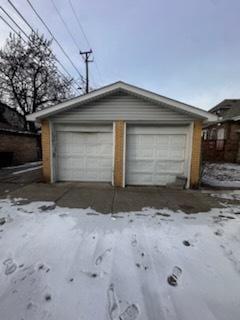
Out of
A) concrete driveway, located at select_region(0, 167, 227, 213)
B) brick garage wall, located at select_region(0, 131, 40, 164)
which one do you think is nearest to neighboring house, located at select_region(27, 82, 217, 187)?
concrete driveway, located at select_region(0, 167, 227, 213)

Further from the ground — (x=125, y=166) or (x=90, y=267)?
(x=125, y=166)

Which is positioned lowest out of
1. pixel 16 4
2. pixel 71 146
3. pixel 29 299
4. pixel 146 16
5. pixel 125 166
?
pixel 29 299

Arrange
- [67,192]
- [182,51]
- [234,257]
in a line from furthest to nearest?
1. [182,51]
2. [67,192]
3. [234,257]

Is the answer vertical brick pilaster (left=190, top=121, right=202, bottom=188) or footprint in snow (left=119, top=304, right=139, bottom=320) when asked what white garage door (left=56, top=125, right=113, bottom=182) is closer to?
vertical brick pilaster (left=190, top=121, right=202, bottom=188)

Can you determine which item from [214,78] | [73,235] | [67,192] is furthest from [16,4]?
[214,78]

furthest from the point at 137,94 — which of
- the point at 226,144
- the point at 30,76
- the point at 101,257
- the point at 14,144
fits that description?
the point at 30,76

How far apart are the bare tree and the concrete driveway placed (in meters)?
15.6

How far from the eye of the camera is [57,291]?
2.00 metres

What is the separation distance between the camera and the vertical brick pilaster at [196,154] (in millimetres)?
6402

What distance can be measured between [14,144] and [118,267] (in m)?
13.1

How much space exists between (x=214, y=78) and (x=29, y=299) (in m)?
16.6

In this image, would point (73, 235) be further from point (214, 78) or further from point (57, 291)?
point (214, 78)

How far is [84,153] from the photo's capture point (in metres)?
7.21

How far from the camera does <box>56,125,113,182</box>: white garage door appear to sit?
7079 millimetres
